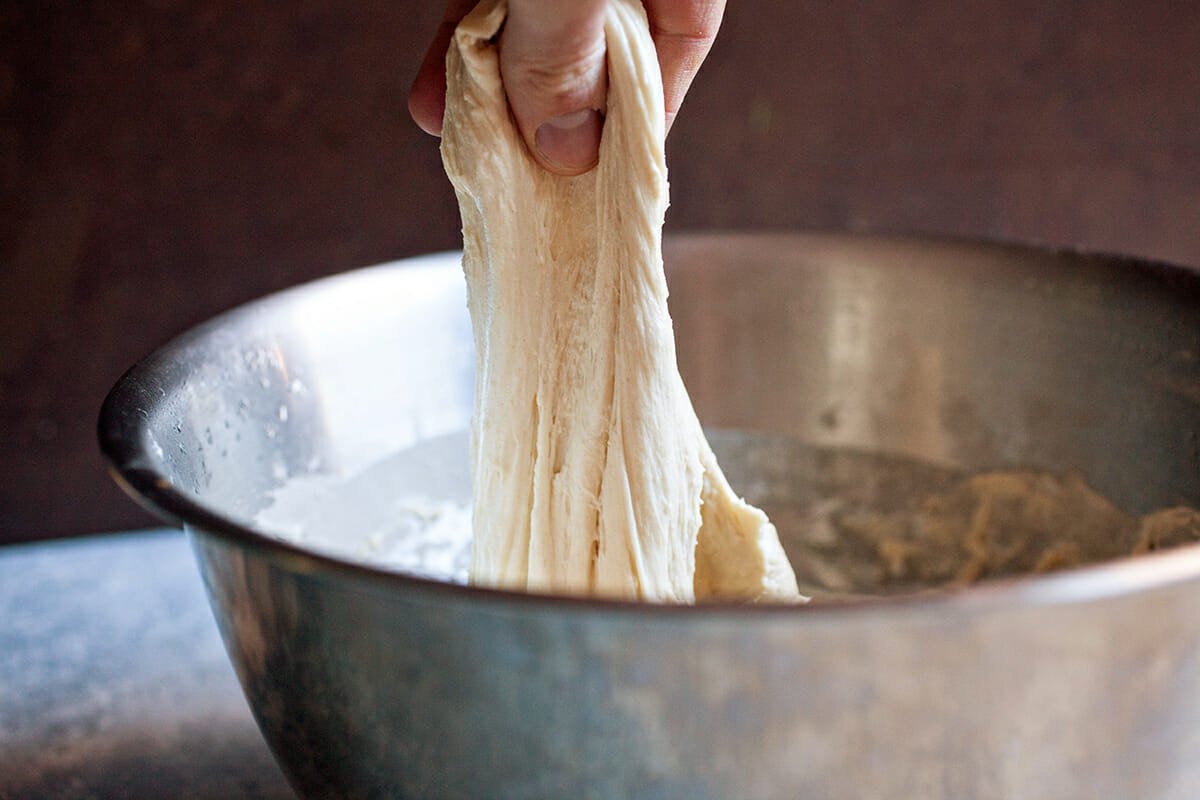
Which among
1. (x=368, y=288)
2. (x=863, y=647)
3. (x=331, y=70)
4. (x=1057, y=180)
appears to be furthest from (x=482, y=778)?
(x=1057, y=180)

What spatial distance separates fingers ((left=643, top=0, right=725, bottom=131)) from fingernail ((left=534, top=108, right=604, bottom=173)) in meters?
0.05

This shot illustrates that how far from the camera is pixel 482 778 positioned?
375 millimetres

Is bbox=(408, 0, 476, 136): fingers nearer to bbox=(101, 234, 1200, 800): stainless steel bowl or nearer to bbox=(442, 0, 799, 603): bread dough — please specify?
bbox=(442, 0, 799, 603): bread dough

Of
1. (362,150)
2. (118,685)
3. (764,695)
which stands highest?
(362,150)

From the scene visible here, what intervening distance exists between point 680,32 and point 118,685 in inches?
21.3

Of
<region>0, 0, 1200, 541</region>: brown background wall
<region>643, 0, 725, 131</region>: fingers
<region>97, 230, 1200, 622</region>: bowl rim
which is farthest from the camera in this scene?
<region>0, 0, 1200, 541</region>: brown background wall

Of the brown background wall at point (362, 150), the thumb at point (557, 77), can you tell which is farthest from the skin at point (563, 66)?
the brown background wall at point (362, 150)

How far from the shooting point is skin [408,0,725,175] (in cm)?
45

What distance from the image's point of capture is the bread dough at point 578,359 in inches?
20.5

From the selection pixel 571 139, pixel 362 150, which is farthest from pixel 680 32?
pixel 362 150

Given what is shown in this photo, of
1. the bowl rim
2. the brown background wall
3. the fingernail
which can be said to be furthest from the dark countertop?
the fingernail

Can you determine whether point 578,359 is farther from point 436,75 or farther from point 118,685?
point 118,685

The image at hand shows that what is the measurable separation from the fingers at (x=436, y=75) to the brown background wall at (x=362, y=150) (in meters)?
0.36

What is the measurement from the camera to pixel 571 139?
1.69 ft
